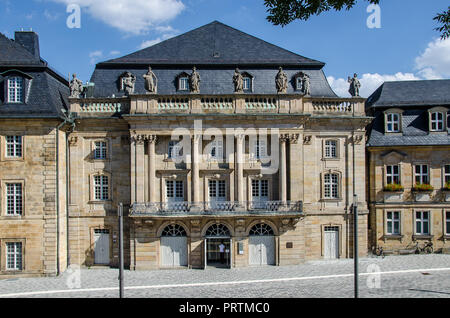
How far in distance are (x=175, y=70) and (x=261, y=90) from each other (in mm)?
6166

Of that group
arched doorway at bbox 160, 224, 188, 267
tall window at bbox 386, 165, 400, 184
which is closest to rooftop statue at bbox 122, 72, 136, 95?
arched doorway at bbox 160, 224, 188, 267

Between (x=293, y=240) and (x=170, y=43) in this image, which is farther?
(x=170, y=43)

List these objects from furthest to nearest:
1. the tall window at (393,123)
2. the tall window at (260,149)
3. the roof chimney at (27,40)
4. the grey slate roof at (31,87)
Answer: the tall window at (393,123), the roof chimney at (27,40), the tall window at (260,149), the grey slate roof at (31,87)

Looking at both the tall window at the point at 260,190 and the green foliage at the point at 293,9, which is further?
the tall window at the point at 260,190

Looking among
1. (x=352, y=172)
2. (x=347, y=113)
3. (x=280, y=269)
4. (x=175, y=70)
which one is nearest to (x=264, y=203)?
(x=280, y=269)

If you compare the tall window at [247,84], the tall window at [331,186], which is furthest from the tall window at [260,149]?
the tall window at [331,186]

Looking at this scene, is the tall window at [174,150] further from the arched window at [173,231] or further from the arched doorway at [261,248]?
the arched doorway at [261,248]

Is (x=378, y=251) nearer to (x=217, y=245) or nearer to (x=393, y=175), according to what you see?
(x=393, y=175)

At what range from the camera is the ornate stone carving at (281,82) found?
2622 cm

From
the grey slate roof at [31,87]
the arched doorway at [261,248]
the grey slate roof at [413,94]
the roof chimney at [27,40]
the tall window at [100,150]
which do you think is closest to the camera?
the grey slate roof at [31,87]

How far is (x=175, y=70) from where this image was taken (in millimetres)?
28047

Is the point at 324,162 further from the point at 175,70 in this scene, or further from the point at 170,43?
the point at 170,43

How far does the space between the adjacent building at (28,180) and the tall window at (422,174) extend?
25.4 metres

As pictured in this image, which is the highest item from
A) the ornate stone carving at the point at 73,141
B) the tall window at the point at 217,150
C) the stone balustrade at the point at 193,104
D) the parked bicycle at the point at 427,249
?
the stone balustrade at the point at 193,104
